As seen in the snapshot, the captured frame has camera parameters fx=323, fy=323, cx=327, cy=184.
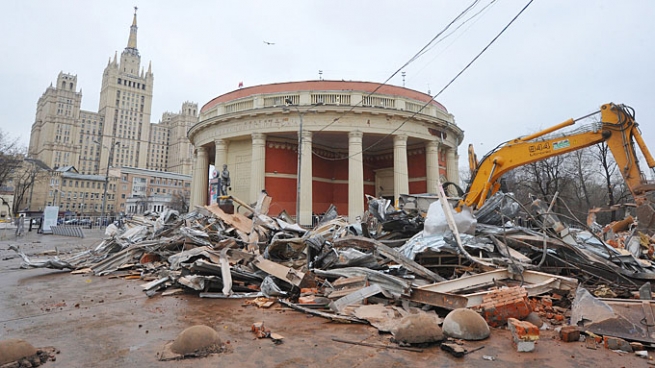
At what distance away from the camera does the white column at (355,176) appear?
20484mm

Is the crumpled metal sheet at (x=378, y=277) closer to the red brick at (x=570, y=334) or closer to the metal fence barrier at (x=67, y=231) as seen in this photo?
the red brick at (x=570, y=334)

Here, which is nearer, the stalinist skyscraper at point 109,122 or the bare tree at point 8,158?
the bare tree at point 8,158

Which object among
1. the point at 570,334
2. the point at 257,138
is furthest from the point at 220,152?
the point at 570,334

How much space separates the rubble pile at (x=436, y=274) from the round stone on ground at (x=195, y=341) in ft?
5.67

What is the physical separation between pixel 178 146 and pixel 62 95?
117 feet

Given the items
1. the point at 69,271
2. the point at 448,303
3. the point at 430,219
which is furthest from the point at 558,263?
the point at 69,271

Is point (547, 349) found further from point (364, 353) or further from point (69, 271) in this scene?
point (69, 271)

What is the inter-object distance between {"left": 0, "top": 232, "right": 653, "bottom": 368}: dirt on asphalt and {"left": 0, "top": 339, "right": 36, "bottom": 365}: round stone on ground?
24 cm

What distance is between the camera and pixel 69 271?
29.3 ft

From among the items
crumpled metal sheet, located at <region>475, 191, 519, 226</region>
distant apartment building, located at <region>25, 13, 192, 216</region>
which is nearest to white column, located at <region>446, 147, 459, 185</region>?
crumpled metal sheet, located at <region>475, 191, 519, 226</region>

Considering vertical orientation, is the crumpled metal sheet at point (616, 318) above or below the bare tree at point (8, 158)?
below

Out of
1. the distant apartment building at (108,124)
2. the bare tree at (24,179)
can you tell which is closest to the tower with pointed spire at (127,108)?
the distant apartment building at (108,124)

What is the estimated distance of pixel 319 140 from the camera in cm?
2405

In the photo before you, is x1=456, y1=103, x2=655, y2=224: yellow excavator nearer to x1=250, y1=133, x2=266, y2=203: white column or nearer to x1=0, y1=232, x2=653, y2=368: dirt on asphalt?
x1=0, y1=232, x2=653, y2=368: dirt on asphalt
